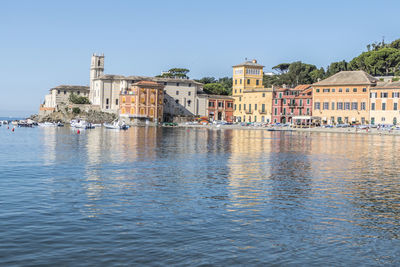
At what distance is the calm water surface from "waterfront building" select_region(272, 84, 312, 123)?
8827 cm

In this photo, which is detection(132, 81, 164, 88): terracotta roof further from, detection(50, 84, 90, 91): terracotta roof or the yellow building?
detection(50, 84, 90, 91): terracotta roof

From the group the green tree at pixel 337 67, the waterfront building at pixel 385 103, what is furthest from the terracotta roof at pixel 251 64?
the waterfront building at pixel 385 103

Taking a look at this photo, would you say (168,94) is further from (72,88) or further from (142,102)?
(72,88)

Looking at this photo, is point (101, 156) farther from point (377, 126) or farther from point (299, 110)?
point (299, 110)

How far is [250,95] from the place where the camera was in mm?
132750

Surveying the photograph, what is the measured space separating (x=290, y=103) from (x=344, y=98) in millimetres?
16814

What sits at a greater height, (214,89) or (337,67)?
(337,67)

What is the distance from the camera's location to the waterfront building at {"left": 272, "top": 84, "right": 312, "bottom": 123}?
119m

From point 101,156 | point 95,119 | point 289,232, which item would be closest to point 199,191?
point 289,232

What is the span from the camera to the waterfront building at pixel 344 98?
10619 cm

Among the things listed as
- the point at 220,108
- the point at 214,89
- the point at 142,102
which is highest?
the point at 214,89

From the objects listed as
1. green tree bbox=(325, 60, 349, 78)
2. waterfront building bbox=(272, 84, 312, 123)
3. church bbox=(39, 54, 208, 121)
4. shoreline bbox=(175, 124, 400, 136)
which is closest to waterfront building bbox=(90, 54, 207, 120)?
church bbox=(39, 54, 208, 121)

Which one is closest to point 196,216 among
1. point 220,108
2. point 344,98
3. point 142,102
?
point 344,98

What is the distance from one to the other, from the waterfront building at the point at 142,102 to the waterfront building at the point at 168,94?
4.24 meters
